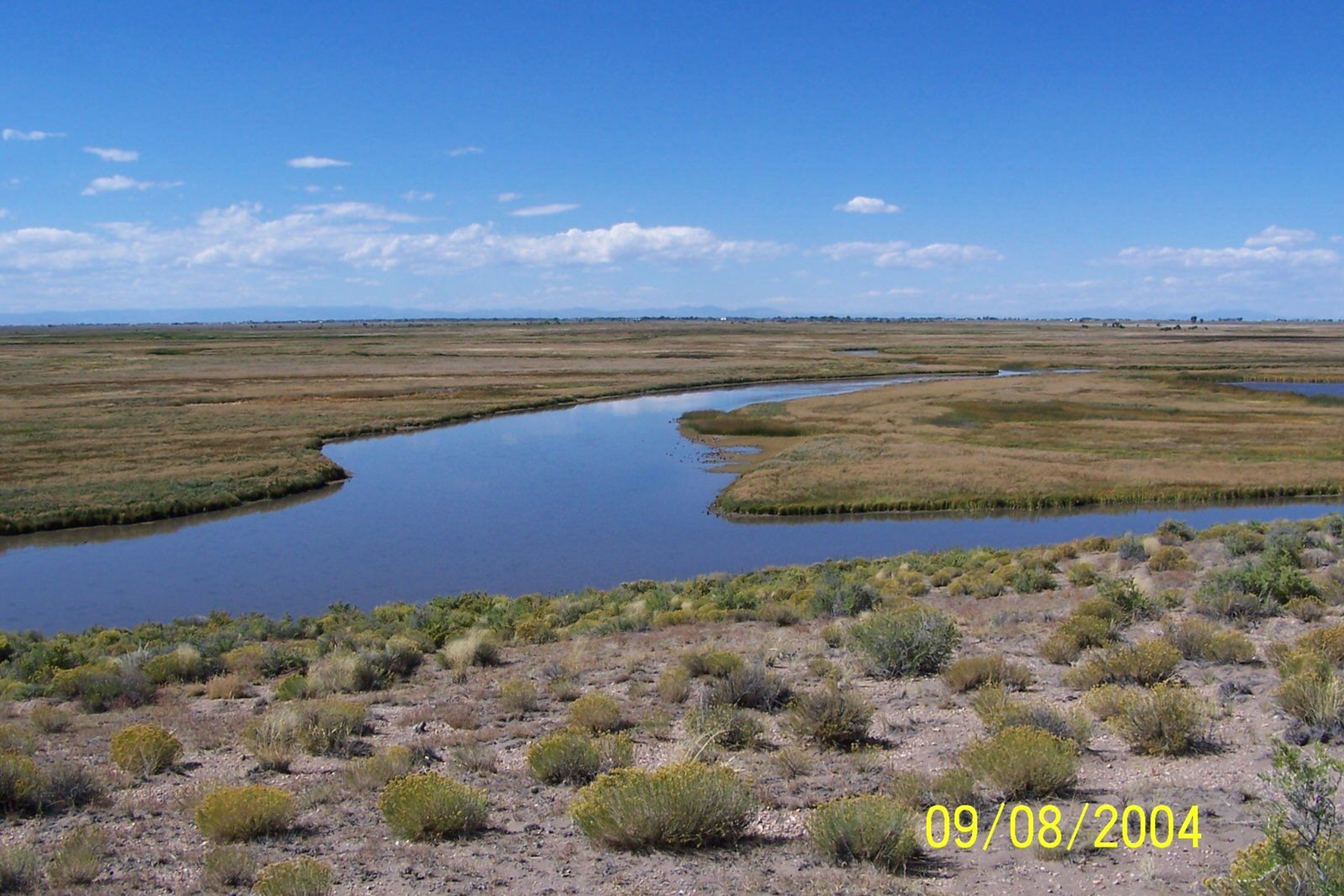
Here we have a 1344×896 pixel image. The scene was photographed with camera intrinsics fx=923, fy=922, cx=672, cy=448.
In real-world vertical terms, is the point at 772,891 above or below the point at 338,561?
above

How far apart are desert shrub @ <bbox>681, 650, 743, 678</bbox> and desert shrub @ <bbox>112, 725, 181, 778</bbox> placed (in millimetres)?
5080

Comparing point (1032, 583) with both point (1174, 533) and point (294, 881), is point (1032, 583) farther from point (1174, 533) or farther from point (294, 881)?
point (294, 881)

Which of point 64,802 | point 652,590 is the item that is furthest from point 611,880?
point 652,590

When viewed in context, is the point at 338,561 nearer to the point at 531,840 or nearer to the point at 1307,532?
the point at 531,840

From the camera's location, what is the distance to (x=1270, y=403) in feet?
178

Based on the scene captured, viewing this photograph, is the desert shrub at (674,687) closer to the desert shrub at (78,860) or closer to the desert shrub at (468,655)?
the desert shrub at (468,655)

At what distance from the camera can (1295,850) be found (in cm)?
459

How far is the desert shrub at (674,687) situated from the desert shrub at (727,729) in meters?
1.05

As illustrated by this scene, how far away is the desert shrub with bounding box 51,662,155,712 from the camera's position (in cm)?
1030

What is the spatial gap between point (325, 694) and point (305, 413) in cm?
4488

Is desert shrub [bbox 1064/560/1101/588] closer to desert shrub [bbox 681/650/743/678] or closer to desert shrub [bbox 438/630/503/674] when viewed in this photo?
desert shrub [bbox 681/650/743/678]

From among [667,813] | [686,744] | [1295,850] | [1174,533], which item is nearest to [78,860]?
[667,813]

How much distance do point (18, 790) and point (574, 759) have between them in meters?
4.17

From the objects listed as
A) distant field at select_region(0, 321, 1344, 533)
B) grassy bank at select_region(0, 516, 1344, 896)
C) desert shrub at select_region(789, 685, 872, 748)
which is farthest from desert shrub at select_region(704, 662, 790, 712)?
distant field at select_region(0, 321, 1344, 533)
